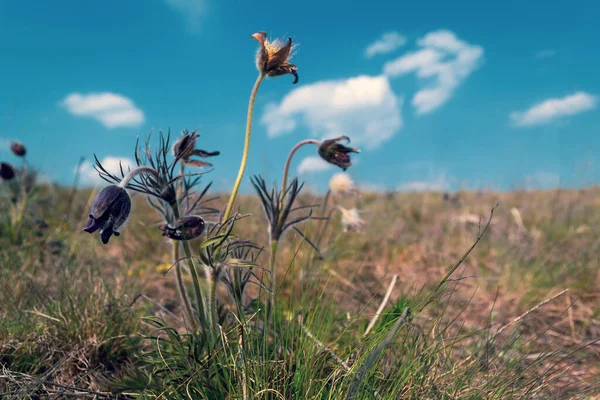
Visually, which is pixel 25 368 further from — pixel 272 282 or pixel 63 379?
pixel 272 282

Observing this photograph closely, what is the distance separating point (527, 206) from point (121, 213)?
6016 millimetres

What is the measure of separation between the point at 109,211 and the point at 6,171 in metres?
2.75

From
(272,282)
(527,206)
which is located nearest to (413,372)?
(272,282)

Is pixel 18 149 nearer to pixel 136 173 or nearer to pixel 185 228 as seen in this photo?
pixel 136 173

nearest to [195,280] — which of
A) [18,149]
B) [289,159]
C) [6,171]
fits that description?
[289,159]

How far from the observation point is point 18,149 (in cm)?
400

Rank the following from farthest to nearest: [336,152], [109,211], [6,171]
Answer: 1. [6,171]
2. [336,152]
3. [109,211]

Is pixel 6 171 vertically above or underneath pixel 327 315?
above

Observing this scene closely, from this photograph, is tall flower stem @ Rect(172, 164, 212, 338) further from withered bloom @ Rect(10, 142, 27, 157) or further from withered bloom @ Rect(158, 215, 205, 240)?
withered bloom @ Rect(10, 142, 27, 157)

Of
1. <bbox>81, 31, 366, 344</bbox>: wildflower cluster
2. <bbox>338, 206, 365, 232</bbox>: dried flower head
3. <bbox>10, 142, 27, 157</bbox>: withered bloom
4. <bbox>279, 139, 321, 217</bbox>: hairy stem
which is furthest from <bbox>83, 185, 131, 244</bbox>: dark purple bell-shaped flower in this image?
<bbox>10, 142, 27, 157</bbox>: withered bloom

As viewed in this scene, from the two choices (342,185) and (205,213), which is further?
(342,185)

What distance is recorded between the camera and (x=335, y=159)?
1.87 m

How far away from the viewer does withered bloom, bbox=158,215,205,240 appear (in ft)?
4.62

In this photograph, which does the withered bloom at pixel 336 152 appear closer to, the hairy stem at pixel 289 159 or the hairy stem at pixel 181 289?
the hairy stem at pixel 289 159
